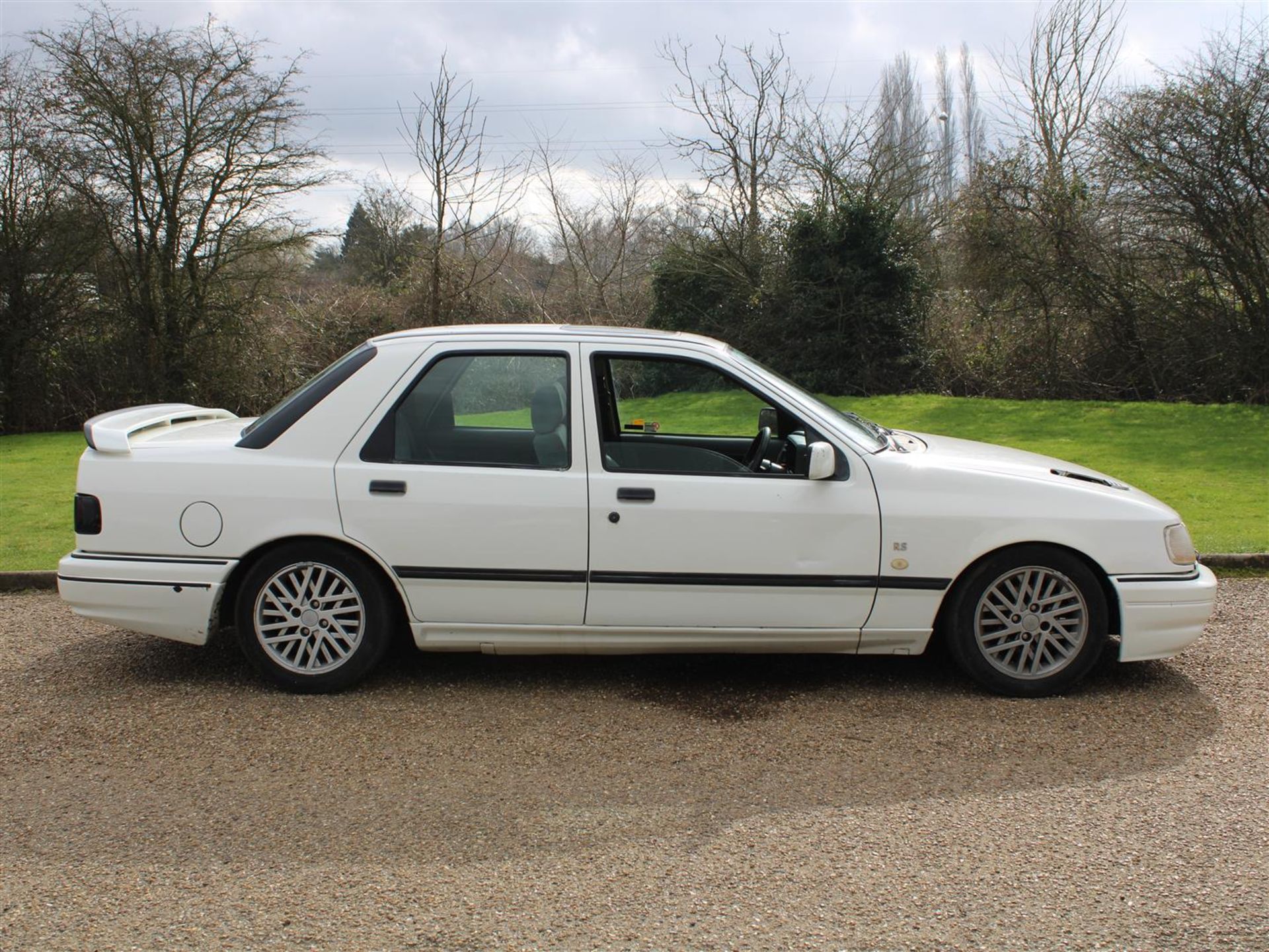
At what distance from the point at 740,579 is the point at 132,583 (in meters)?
2.82

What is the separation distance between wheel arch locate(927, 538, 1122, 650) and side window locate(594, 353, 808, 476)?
35.2 inches

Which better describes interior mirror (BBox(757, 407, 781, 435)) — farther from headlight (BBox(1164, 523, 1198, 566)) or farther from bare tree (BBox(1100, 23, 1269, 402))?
bare tree (BBox(1100, 23, 1269, 402))

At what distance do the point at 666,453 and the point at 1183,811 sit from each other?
8.93ft

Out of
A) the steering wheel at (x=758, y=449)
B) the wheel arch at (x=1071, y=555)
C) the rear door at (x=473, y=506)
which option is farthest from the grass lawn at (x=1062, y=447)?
the wheel arch at (x=1071, y=555)

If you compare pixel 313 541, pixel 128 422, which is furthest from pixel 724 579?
pixel 128 422

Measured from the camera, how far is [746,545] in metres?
4.83

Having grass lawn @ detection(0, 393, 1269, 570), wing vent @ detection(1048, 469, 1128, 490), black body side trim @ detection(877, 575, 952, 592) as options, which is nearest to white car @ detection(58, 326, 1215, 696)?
black body side trim @ detection(877, 575, 952, 592)

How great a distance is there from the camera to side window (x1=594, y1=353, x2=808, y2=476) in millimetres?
5102

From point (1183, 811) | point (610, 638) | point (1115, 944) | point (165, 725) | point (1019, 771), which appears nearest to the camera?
point (1115, 944)

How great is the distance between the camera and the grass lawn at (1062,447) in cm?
747

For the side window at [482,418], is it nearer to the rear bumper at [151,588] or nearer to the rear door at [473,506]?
the rear door at [473,506]

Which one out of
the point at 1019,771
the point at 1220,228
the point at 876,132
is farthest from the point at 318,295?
the point at 1019,771

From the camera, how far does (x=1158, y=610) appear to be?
489cm

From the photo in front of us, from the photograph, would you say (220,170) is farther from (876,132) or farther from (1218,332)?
(1218,332)
